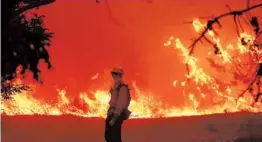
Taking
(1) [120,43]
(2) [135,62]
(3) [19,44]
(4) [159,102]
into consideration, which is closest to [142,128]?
(4) [159,102]

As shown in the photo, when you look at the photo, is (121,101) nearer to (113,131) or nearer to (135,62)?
(113,131)

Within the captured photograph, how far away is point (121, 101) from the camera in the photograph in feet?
32.8

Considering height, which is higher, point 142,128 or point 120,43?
point 120,43

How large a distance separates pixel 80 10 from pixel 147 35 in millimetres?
3225

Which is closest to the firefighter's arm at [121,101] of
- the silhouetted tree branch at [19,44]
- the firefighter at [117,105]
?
the firefighter at [117,105]

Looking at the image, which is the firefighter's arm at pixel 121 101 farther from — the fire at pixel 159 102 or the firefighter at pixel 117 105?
the fire at pixel 159 102

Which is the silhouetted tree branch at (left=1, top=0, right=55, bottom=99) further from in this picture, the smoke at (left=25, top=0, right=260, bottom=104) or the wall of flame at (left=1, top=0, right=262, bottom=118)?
the smoke at (left=25, top=0, right=260, bottom=104)

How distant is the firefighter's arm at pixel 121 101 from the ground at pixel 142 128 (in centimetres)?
519

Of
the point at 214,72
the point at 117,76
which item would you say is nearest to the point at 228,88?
the point at 214,72

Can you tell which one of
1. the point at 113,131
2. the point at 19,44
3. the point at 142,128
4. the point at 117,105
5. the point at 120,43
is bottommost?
the point at 113,131

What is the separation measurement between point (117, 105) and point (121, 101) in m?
0.12

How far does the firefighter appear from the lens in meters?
9.92

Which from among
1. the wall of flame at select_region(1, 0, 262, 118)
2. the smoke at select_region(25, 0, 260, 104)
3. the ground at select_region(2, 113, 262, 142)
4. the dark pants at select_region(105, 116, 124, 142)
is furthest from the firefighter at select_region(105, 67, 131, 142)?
the smoke at select_region(25, 0, 260, 104)

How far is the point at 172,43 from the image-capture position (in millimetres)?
23688
